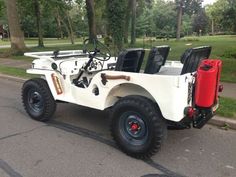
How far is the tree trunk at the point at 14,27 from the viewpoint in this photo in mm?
16000

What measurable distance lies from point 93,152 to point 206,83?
1.79 metres

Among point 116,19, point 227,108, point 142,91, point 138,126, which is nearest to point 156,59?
point 142,91

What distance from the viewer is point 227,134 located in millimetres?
4566

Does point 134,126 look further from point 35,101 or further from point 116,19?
point 116,19

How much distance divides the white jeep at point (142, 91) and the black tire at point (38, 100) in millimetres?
23

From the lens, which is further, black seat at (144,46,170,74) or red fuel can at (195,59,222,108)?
black seat at (144,46,170,74)

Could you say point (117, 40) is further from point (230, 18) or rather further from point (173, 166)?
point (173, 166)

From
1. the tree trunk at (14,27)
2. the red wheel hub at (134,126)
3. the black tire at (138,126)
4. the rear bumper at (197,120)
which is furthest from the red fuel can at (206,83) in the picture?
the tree trunk at (14,27)

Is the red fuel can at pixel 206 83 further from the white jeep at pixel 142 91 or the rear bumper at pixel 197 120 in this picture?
the rear bumper at pixel 197 120

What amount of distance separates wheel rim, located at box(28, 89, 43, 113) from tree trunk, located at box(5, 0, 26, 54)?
40.7 feet

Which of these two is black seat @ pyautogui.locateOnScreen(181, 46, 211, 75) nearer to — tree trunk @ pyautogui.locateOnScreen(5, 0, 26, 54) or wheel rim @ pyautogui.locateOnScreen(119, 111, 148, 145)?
wheel rim @ pyautogui.locateOnScreen(119, 111, 148, 145)

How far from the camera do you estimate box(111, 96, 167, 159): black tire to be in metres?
3.55

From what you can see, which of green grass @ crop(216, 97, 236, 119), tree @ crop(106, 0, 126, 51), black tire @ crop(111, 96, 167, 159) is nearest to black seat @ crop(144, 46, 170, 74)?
black tire @ crop(111, 96, 167, 159)

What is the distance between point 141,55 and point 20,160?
229cm
